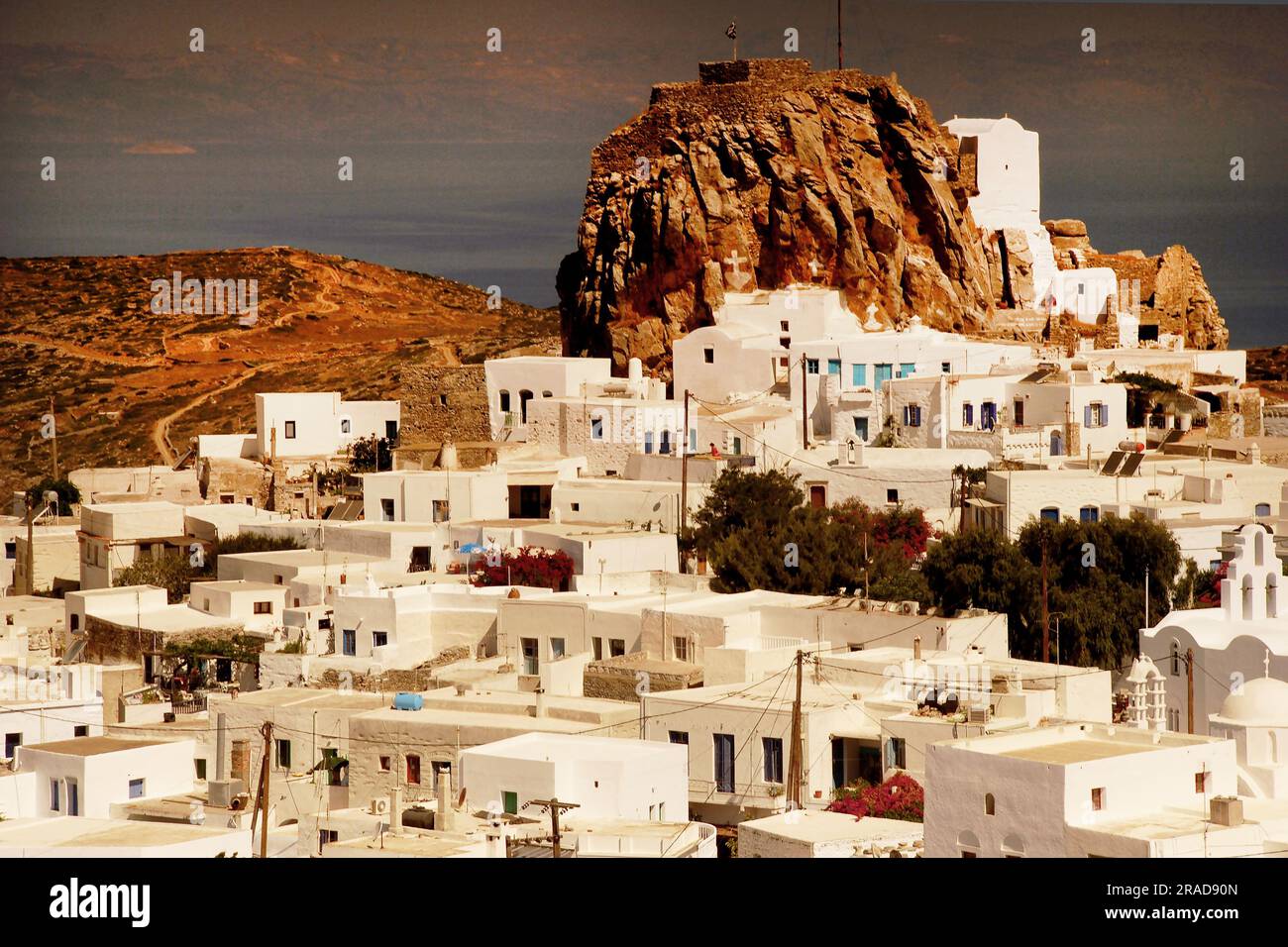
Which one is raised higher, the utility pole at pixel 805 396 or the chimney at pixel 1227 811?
the utility pole at pixel 805 396

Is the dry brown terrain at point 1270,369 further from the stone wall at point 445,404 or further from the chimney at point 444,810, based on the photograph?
the chimney at point 444,810

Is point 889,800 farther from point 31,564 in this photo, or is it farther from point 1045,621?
point 31,564

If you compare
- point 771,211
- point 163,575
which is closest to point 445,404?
point 771,211

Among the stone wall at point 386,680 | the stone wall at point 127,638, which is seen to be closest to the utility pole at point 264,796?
the stone wall at point 386,680

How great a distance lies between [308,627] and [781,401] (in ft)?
35.9

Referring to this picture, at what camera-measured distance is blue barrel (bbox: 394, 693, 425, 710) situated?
68.0ft

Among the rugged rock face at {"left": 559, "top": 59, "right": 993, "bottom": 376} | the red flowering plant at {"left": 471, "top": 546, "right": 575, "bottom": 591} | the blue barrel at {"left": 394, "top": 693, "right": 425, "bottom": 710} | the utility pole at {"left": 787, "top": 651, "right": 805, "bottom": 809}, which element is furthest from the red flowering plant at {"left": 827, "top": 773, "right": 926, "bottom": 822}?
the rugged rock face at {"left": 559, "top": 59, "right": 993, "bottom": 376}

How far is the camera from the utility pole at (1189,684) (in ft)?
63.4

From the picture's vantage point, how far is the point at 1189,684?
19688 millimetres

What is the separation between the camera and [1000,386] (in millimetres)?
33250

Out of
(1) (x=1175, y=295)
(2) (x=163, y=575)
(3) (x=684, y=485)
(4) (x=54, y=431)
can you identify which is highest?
(1) (x=1175, y=295)

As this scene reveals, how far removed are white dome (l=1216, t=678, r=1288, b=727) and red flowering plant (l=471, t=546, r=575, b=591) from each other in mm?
11440

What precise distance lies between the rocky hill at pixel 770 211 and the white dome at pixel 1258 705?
2184cm

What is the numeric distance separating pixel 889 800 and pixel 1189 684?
347 centimetres
